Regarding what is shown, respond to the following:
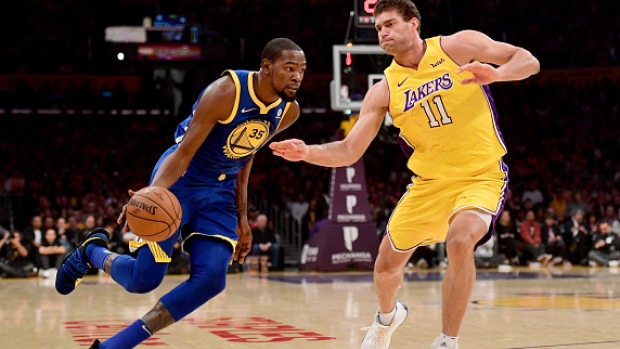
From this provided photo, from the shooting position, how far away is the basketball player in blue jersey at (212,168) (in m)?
5.14

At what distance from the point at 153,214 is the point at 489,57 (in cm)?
233

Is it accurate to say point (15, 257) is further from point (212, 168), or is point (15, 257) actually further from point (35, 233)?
point (212, 168)

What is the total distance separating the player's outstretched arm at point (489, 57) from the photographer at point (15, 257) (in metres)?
11.7

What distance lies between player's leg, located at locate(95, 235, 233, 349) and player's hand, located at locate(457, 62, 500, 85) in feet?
5.91

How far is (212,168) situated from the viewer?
5543mm

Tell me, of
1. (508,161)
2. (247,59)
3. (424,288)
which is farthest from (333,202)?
(247,59)

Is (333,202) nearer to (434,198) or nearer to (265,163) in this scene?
(265,163)

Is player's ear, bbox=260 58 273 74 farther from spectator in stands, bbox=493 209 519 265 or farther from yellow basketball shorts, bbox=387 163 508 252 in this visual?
spectator in stands, bbox=493 209 519 265

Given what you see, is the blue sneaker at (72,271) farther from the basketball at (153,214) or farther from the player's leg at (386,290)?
the player's leg at (386,290)

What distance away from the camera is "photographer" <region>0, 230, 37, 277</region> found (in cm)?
1537

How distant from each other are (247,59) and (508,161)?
8.39m

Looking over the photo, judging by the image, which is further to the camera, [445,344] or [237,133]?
[237,133]

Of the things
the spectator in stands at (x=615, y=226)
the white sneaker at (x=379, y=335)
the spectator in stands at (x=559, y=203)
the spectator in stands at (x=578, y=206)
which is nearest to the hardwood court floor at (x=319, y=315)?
the white sneaker at (x=379, y=335)

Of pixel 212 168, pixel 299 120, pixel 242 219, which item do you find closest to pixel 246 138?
pixel 212 168
